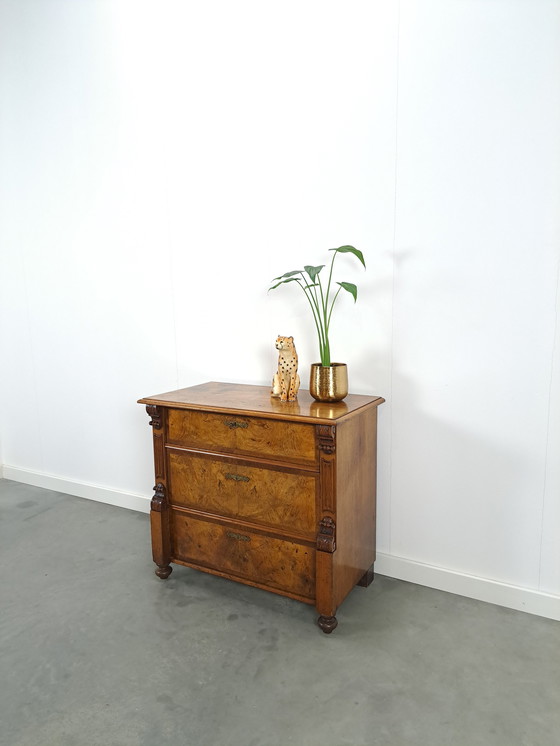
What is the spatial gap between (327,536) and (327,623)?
0.33 metres

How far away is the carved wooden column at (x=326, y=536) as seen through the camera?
6.43 feet

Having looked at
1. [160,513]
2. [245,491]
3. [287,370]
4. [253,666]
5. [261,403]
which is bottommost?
[253,666]

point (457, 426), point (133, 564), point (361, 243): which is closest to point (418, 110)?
point (361, 243)

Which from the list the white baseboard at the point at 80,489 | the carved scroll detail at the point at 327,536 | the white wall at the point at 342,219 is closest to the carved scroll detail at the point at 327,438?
the carved scroll detail at the point at 327,536

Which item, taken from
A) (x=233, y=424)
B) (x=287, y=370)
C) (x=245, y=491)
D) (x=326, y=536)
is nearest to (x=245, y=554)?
(x=245, y=491)

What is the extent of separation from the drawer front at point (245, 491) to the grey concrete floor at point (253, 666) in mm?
379

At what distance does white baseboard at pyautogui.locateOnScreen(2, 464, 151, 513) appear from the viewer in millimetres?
3252

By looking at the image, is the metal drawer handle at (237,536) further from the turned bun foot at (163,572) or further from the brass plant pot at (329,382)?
the brass plant pot at (329,382)

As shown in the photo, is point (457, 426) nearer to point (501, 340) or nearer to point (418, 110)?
point (501, 340)

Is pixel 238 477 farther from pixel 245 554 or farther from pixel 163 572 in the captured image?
pixel 163 572

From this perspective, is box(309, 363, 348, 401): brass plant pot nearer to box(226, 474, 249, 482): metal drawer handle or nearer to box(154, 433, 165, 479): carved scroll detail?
box(226, 474, 249, 482): metal drawer handle

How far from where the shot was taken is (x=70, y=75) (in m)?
3.13

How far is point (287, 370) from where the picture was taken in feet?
7.37

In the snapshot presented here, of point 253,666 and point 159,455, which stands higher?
point 159,455
